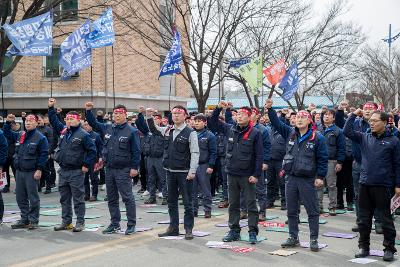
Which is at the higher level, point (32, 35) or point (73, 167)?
point (32, 35)

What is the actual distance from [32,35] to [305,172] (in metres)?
8.81

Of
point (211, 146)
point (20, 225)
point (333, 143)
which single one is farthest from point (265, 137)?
point (20, 225)

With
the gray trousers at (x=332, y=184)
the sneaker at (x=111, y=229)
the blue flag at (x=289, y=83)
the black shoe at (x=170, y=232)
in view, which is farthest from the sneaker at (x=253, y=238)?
the blue flag at (x=289, y=83)

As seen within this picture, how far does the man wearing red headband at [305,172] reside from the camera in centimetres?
780

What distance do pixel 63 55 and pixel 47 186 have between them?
3.99 meters

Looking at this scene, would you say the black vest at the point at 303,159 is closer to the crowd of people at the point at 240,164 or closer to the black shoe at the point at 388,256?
the crowd of people at the point at 240,164

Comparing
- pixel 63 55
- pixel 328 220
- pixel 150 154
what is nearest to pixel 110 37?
pixel 63 55

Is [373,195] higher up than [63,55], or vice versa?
[63,55]

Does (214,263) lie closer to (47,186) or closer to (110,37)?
(110,37)

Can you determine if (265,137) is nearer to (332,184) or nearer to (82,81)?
(332,184)

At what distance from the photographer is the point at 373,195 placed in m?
7.41

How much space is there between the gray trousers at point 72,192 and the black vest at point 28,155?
1.90 ft

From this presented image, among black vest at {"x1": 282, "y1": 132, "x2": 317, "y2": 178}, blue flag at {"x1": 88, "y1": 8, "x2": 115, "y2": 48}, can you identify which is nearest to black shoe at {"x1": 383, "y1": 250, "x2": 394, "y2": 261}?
black vest at {"x1": 282, "y1": 132, "x2": 317, "y2": 178}

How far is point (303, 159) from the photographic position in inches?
309
